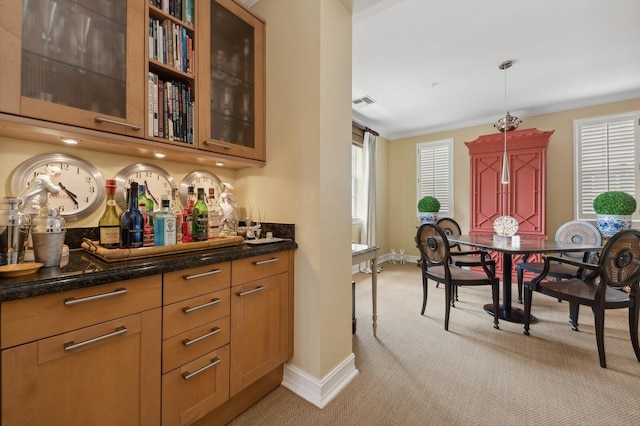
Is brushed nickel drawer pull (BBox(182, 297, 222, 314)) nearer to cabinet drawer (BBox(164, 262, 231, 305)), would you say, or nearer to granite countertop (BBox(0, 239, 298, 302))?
cabinet drawer (BBox(164, 262, 231, 305))

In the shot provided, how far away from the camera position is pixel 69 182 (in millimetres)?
1360

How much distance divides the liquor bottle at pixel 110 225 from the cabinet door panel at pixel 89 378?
47cm

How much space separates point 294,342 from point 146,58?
180 centimetres

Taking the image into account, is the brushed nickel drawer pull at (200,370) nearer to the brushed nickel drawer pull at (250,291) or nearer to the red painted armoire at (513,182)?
the brushed nickel drawer pull at (250,291)

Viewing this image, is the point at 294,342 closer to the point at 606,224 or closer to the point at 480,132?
the point at 606,224

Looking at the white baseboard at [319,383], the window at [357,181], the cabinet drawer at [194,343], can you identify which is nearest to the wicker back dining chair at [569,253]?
the white baseboard at [319,383]

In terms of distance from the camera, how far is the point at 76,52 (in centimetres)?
113

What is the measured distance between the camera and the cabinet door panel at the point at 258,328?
138cm

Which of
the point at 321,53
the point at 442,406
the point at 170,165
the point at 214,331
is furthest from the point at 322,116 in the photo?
the point at 442,406

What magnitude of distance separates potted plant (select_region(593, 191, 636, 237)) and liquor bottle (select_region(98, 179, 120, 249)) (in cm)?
513

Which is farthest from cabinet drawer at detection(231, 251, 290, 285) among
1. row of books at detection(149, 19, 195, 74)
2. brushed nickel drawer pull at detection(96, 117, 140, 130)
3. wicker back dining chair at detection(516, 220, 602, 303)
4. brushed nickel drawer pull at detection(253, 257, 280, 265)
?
wicker back dining chair at detection(516, 220, 602, 303)

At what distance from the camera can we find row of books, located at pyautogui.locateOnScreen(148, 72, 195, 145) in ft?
4.45

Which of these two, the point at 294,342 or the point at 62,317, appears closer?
the point at 62,317

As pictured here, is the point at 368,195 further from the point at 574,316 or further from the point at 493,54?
the point at 574,316
